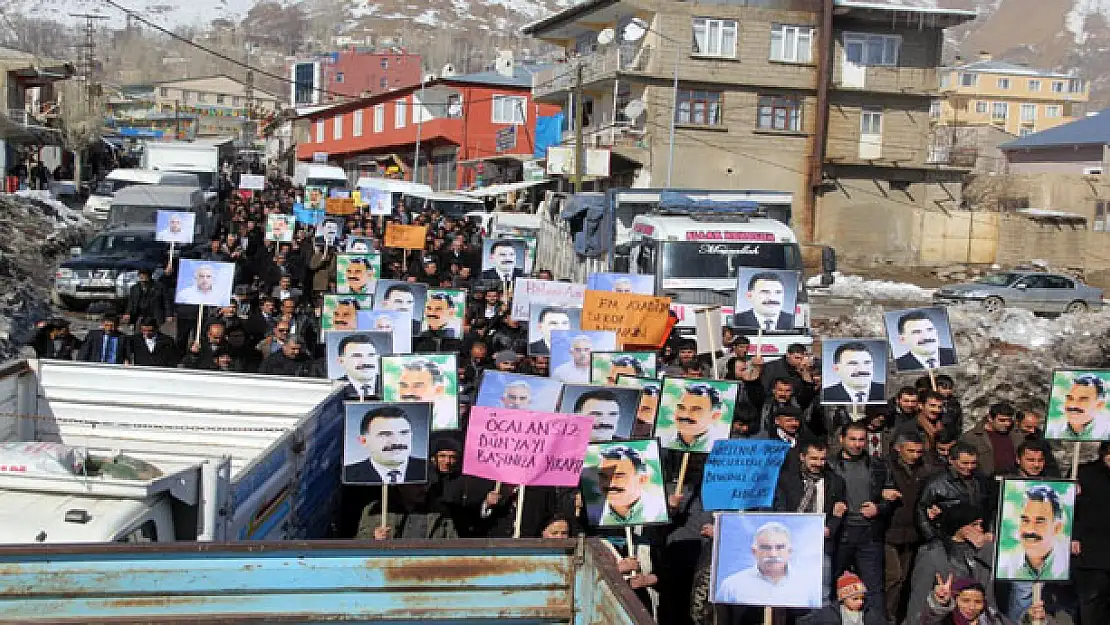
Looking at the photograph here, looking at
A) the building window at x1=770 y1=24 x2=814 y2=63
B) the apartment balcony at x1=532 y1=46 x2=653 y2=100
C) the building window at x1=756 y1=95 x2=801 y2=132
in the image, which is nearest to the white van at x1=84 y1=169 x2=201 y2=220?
the apartment balcony at x1=532 y1=46 x2=653 y2=100

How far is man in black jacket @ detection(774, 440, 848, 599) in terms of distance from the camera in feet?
26.3

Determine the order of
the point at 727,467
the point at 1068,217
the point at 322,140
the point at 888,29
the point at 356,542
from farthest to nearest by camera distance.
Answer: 1. the point at 322,140
2. the point at 888,29
3. the point at 1068,217
4. the point at 727,467
5. the point at 356,542

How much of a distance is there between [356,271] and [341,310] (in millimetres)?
3527

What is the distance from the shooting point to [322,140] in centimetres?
9181

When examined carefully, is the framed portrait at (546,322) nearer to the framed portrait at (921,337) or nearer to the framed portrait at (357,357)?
the framed portrait at (357,357)

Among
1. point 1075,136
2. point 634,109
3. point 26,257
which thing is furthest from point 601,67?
point 1075,136

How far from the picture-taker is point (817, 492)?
7.99 meters

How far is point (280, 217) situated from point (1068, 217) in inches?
1100

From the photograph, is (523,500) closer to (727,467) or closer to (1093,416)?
(727,467)

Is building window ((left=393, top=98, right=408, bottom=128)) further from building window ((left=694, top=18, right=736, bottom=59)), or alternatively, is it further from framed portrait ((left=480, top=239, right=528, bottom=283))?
framed portrait ((left=480, top=239, right=528, bottom=283))

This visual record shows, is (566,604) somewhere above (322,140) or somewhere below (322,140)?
below

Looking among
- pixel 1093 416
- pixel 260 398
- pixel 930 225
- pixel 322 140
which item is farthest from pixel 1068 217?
pixel 322 140

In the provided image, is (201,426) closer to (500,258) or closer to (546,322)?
(546,322)

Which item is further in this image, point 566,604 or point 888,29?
point 888,29
